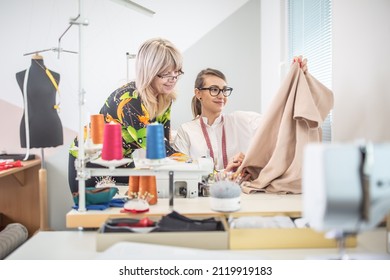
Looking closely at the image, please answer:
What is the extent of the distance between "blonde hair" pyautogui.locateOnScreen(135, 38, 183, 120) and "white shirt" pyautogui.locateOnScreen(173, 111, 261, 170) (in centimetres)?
40

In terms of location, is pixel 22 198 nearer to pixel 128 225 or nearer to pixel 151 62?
pixel 128 225

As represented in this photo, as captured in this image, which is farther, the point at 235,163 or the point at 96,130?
the point at 235,163

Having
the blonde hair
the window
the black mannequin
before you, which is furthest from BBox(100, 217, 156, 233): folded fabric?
the window

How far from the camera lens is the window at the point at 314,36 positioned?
59.5 inches

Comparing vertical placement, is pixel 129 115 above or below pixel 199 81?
below

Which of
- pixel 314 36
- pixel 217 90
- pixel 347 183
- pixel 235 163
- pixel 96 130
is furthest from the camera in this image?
pixel 217 90

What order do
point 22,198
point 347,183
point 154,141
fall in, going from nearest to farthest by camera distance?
point 347,183 < point 154,141 < point 22,198

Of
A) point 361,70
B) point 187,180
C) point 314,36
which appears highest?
point 314,36

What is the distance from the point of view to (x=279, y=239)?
874 mm

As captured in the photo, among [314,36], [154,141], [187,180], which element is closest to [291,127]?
[187,180]

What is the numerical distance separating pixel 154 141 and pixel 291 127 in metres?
0.48

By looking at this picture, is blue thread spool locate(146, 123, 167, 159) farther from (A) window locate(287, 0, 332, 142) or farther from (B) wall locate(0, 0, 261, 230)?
(A) window locate(287, 0, 332, 142)

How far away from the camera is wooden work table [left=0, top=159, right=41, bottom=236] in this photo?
1.27m
